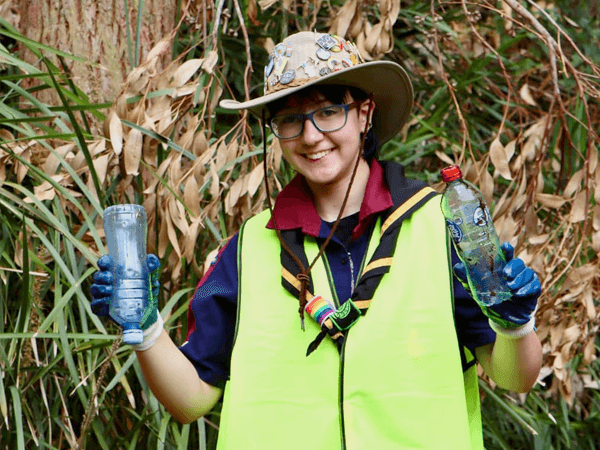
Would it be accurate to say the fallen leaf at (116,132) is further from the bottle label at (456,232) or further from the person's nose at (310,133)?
the bottle label at (456,232)

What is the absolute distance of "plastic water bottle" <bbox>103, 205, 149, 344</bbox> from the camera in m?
1.93

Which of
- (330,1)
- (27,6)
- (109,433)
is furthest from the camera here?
(330,1)

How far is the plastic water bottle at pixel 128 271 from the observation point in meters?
1.93

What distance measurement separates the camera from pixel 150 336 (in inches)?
81.4

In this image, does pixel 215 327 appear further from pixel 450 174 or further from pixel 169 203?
pixel 169 203

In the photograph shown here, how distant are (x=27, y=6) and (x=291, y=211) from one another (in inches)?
76.2

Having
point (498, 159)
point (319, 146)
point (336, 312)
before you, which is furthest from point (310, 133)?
point (498, 159)

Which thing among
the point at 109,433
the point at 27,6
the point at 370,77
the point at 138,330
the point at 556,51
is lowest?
the point at 109,433

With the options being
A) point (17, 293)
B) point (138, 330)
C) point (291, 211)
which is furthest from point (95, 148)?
point (138, 330)

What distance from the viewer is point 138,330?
196 cm

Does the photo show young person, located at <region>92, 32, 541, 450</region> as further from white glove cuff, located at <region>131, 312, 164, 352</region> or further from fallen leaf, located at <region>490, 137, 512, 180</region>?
fallen leaf, located at <region>490, 137, 512, 180</region>

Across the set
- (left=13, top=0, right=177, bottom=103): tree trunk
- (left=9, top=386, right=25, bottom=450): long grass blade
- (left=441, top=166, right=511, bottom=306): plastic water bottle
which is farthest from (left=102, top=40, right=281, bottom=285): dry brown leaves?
(left=441, top=166, right=511, bottom=306): plastic water bottle

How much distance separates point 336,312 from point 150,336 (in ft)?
1.33

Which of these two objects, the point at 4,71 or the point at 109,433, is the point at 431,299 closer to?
the point at 109,433
